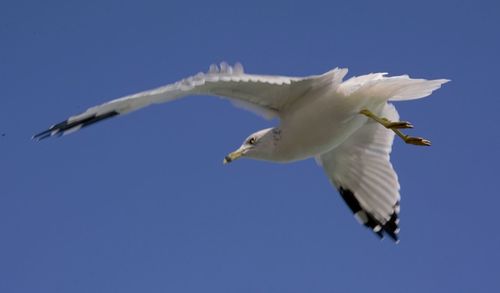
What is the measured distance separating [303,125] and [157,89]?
1.18 metres

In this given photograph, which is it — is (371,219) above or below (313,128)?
below

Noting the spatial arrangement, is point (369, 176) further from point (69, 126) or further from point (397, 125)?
point (69, 126)

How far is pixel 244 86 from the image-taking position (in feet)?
18.2

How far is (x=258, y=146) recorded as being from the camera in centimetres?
573

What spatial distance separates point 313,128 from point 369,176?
1.28 m

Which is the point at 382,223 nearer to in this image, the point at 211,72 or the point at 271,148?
the point at 271,148

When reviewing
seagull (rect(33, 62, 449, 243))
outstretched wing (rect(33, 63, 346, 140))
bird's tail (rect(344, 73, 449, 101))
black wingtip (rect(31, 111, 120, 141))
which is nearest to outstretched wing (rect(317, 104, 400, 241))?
seagull (rect(33, 62, 449, 243))

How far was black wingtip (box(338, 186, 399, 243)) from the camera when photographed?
22.3 ft

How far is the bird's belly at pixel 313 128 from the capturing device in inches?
221

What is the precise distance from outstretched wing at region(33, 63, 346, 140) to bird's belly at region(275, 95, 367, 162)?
15 centimetres

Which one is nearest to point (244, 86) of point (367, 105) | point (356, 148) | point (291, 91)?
point (291, 91)

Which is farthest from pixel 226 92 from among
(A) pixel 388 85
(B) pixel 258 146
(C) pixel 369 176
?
(C) pixel 369 176

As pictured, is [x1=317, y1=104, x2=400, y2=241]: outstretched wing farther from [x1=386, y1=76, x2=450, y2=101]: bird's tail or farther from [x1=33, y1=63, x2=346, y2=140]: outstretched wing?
[x1=33, y1=63, x2=346, y2=140]: outstretched wing

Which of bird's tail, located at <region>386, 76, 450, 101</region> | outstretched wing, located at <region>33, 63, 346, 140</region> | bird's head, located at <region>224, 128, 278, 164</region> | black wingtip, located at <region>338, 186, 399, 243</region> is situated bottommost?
black wingtip, located at <region>338, 186, 399, 243</region>
